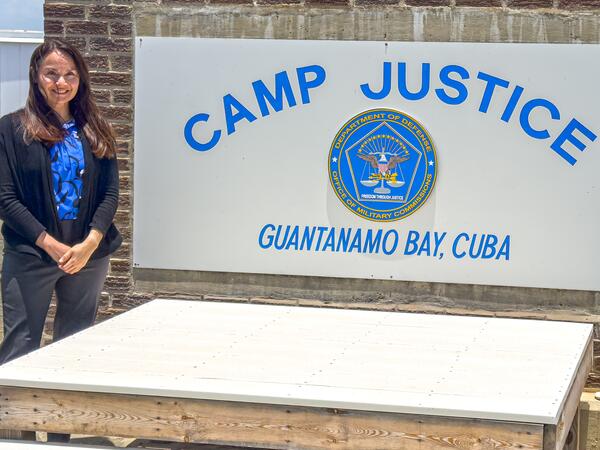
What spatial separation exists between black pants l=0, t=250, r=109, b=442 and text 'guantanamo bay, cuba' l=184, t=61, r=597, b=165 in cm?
154

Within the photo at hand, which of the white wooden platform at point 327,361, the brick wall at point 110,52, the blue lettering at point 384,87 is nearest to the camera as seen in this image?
the white wooden platform at point 327,361

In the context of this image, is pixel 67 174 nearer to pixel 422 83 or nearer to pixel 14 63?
pixel 422 83

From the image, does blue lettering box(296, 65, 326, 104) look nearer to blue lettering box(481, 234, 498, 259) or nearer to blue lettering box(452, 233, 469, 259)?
blue lettering box(452, 233, 469, 259)

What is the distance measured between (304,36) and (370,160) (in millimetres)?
861

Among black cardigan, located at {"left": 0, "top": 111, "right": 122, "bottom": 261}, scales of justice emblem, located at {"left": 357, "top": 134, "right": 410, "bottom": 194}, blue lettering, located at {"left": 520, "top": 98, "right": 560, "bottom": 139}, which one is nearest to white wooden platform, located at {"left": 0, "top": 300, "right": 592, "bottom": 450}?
black cardigan, located at {"left": 0, "top": 111, "right": 122, "bottom": 261}

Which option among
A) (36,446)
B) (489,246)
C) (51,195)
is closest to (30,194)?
(51,195)

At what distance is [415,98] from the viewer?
25.3 ft

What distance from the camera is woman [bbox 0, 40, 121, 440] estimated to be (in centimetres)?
653

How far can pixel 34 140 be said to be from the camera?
21.4 ft

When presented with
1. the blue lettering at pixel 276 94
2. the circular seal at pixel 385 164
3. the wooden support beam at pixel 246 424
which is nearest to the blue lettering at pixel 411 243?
the circular seal at pixel 385 164

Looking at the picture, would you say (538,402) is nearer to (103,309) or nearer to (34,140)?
(34,140)

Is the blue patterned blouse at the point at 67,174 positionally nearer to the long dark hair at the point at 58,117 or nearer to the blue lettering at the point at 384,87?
the long dark hair at the point at 58,117

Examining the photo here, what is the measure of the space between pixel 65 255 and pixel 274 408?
1616 millimetres

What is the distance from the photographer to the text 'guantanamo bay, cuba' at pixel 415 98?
753 centimetres
